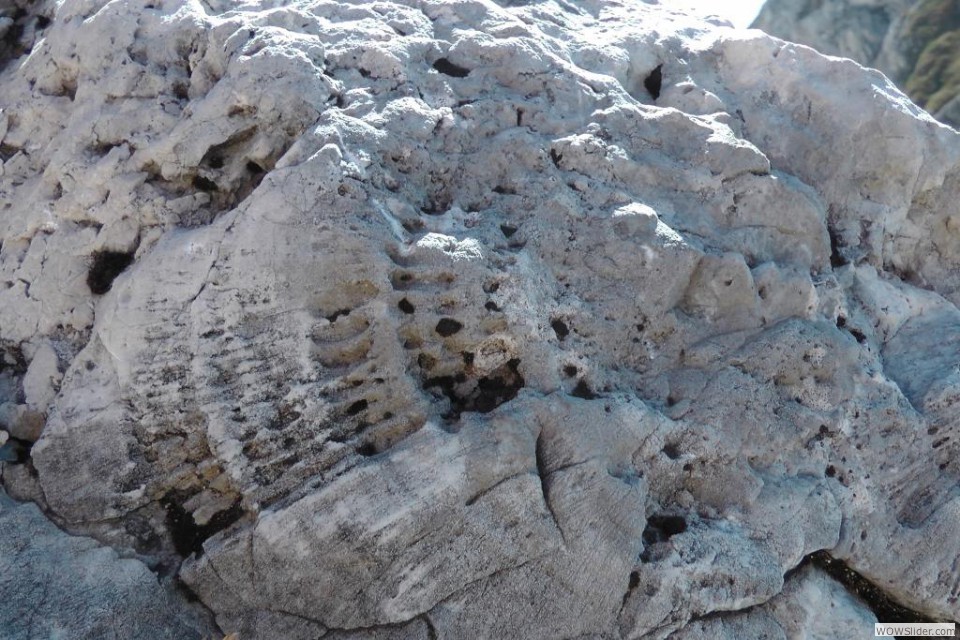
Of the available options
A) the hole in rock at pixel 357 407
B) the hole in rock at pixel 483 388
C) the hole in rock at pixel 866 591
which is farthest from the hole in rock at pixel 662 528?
the hole in rock at pixel 357 407

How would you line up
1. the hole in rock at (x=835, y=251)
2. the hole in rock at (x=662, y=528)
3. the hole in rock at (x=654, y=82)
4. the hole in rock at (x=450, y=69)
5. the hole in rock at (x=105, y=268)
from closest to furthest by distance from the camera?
the hole in rock at (x=662, y=528)
the hole in rock at (x=105, y=268)
the hole in rock at (x=450, y=69)
the hole in rock at (x=835, y=251)
the hole in rock at (x=654, y=82)

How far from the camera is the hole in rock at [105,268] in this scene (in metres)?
5.84

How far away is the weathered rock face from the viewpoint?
511cm

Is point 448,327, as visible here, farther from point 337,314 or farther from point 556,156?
point 556,156

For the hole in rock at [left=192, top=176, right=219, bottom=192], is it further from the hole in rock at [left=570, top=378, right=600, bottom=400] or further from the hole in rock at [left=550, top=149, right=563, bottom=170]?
the hole in rock at [left=570, top=378, right=600, bottom=400]

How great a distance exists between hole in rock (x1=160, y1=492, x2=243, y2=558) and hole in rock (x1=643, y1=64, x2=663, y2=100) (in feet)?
15.3

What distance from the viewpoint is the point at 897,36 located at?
139 feet

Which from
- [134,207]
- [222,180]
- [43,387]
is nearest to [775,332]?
[222,180]

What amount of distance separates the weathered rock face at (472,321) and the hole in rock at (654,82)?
0.05 metres

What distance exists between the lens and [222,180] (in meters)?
5.95

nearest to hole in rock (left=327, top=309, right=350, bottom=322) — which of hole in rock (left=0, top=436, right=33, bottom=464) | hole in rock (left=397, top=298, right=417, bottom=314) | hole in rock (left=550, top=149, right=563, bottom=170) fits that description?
hole in rock (left=397, top=298, right=417, bottom=314)

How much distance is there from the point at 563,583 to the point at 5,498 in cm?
354

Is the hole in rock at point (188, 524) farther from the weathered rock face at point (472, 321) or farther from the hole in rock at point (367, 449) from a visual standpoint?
the hole in rock at point (367, 449)

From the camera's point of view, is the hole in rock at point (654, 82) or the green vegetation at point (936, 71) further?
the green vegetation at point (936, 71)
